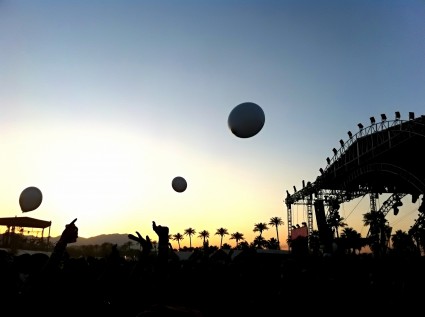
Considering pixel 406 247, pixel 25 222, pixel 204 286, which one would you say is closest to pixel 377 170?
pixel 406 247

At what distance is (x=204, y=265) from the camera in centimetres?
468

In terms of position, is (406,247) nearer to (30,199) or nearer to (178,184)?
(178,184)

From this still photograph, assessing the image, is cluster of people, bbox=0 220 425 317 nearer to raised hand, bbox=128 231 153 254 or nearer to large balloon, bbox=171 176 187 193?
raised hand, bbox=128 231 153 254

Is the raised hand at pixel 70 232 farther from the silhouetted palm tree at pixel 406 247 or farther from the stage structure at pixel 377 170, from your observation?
the stage structure at pixel 377 170

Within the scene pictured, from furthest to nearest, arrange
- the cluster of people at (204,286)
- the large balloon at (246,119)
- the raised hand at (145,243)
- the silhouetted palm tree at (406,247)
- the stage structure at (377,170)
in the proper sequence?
the stage structure at (377,170)
the large balloon at (246,119)
the silhouetted palm tree at (406,247)
the raised hand at (145,243)
the cluster of people at (204,286)

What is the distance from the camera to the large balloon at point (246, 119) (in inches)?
321

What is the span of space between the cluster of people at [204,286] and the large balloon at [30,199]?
24.5 feet

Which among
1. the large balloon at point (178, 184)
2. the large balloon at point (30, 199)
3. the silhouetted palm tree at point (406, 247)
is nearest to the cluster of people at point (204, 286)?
the silhouetted palm tree at point (406, 247)

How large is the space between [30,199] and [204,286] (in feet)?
29.1

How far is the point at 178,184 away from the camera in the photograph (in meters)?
11.2

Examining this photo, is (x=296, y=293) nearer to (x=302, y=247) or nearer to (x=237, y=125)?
(x=302, y=247)

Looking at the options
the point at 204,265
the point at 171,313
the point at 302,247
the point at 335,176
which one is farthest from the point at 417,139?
the point at 171,313

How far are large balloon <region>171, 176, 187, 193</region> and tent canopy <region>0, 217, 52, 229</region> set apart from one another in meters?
23.9

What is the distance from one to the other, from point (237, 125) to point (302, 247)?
142 inches
